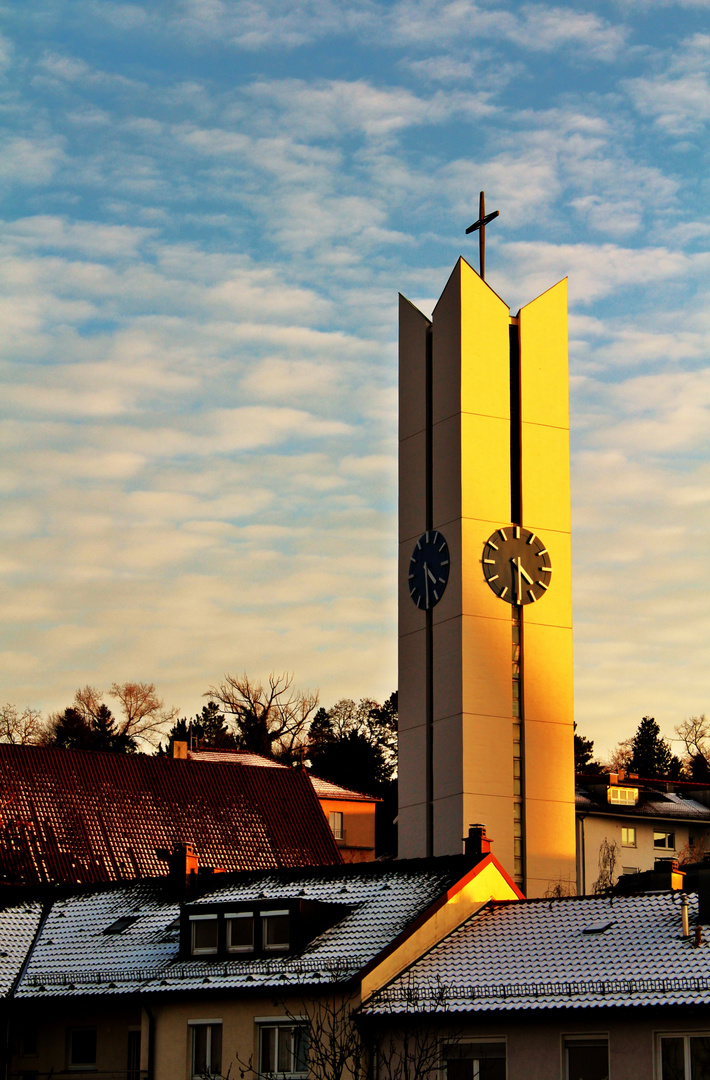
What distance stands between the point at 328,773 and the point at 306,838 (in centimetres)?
5039

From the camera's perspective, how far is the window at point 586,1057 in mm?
26828

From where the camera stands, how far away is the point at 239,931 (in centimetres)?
3253

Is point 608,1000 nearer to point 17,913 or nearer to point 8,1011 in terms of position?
point 8,1011

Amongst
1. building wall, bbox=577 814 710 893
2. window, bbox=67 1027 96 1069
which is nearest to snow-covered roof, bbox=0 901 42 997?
window, bbox=67 1027 96 1069

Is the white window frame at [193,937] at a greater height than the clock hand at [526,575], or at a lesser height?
lesser

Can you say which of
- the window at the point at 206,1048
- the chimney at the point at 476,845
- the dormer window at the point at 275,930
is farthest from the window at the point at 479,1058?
the chimney at the point at 476,845

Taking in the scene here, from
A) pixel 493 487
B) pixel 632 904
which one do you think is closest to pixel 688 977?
pixel 632 904

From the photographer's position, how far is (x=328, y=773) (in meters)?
106

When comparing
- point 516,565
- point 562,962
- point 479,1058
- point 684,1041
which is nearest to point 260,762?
point 516,565

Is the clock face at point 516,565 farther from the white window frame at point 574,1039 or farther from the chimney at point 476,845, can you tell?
the white window frame at point 574,1039

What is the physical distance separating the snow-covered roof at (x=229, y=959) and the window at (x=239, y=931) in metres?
0.32

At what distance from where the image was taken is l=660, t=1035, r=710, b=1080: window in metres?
25.9

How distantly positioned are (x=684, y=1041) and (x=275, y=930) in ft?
29.4

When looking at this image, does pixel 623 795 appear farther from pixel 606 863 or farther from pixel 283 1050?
pixel 283 1050
